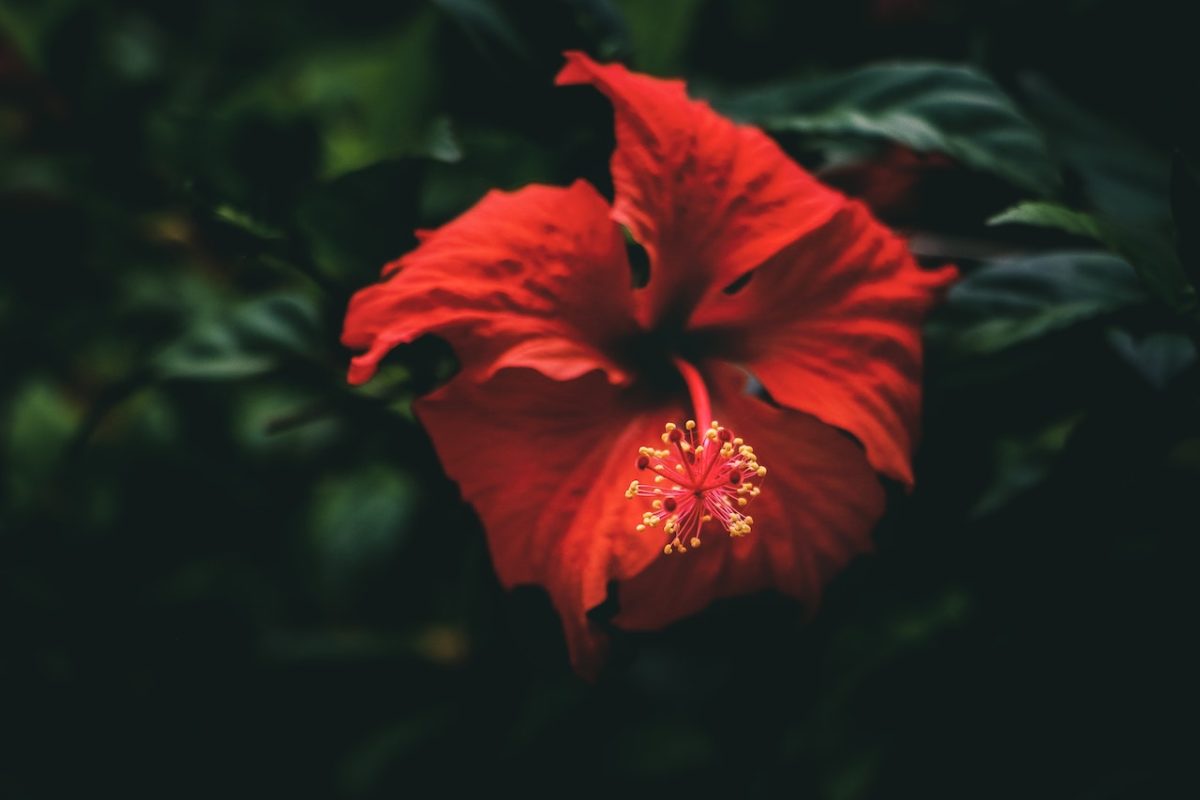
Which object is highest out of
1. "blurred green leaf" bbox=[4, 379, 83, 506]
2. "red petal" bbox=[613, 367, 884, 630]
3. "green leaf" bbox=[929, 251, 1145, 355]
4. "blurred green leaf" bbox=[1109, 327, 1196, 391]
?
"green leaf" bbox=[929, 251, 1145, 355]

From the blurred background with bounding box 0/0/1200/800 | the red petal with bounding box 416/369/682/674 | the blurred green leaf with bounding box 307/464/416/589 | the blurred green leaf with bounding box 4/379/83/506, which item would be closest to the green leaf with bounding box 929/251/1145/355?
the blurred background with bounding box 0/0/1200/800

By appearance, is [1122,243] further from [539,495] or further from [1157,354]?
[539,495]

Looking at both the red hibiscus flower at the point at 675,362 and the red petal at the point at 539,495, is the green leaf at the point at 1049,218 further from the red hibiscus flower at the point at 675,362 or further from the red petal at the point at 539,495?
the red petal at the point at 539,495

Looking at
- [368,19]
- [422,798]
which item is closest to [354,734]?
[422,798]

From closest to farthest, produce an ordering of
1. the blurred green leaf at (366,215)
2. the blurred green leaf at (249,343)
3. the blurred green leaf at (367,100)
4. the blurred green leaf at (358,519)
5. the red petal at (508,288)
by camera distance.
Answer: the red petal at (508,288) → the blurred green leaf at (366,215) → the blurred green leaf at (249,343) → the blurred green leaf at (367,100) → the blurred green leaf at (358,519)

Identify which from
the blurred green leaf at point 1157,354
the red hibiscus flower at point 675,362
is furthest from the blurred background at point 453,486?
the red hibiscus flower at point 675,362

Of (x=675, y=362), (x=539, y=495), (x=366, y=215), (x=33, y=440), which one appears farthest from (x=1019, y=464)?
(x=33, y=440)

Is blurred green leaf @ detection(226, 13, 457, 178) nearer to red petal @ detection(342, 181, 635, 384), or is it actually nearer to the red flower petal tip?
red petal @ detection(342, 181, 635, 384)
